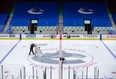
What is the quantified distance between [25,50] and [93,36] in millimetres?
3764

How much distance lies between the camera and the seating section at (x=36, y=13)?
1364 centimetres

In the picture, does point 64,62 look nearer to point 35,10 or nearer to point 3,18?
point 3,18

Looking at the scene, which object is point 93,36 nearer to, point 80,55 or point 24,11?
point 80,55

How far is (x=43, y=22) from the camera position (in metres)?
13.5

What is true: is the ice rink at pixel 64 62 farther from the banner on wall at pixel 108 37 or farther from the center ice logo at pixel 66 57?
the banner on wall at pixel 108 37

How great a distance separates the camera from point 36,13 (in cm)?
1475

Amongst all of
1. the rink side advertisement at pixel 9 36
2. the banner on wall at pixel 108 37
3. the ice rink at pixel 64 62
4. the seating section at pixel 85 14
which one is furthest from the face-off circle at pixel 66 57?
the seating section at pixel 85 14

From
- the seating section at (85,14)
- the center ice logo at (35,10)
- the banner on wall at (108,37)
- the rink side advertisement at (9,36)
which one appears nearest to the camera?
the banner on wall at (108,37)

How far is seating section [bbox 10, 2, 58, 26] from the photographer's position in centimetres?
1364

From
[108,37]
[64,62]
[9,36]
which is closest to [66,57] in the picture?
[64,62]

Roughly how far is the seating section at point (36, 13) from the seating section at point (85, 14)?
0.74m

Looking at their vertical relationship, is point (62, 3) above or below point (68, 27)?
above

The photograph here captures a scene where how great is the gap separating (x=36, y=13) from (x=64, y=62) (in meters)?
8.25

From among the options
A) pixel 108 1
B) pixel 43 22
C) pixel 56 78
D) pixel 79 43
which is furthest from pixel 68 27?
pixel 56 78
